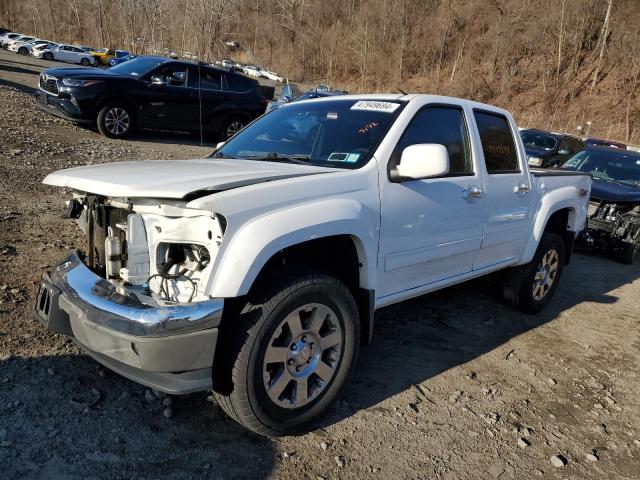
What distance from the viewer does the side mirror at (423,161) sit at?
3.12 meters

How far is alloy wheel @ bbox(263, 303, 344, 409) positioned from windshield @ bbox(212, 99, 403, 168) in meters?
0.96

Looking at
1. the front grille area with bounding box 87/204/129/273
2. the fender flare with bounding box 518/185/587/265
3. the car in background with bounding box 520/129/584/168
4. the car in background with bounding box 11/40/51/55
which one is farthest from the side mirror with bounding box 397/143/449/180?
the car in background with bounding box 11/40/51/55

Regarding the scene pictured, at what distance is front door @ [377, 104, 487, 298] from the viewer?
323cm

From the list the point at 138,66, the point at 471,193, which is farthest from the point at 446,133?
the point at 138,66

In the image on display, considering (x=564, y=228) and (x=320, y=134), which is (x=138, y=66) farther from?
(x=564, y=228)

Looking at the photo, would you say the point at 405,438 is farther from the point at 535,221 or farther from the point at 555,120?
the point at 555,120

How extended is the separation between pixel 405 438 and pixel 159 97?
32.8 ft

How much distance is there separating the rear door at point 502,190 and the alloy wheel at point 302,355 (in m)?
1.68

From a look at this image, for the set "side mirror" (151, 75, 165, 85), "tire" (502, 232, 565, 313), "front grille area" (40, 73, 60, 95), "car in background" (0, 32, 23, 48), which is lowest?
"tire" (502, 232, 565, 313)

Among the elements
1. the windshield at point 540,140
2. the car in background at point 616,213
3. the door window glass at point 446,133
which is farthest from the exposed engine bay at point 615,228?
the windshield at point 540,140

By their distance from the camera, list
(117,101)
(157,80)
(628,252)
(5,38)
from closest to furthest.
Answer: (628,252) < (117,101) < (157,80) < (5,38)

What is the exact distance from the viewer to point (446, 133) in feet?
12.6

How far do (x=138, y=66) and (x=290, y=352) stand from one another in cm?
1043

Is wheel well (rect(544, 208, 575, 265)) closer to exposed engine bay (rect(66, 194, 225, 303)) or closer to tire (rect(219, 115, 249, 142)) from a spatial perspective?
exposed engine bay (rect(66, 194, 225, 303))
